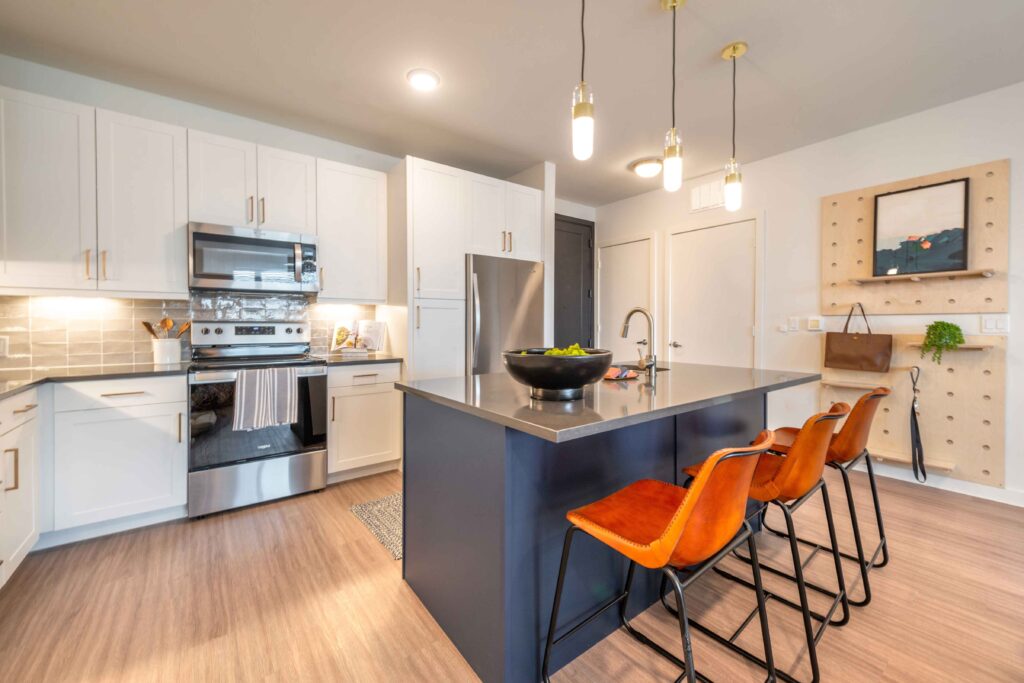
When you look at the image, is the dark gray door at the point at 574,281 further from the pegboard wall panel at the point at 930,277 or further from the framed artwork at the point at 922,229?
the framed artwork at the point at 922,229

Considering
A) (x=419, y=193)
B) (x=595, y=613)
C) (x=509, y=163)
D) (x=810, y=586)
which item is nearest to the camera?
(x=595, y=613)

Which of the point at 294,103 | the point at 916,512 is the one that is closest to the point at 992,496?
the point at 916,512

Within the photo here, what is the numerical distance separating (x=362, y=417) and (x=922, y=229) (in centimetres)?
408

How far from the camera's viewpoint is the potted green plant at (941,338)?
8.80 ft

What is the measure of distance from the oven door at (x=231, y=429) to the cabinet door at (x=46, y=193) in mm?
844

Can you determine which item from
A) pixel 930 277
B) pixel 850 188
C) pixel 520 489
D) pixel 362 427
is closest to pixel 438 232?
pixel 362 427

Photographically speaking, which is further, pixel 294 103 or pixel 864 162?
pixel 864 162

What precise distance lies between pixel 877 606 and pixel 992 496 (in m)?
1.91

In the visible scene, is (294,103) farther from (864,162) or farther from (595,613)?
(864,162)

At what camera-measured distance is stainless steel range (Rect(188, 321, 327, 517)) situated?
2.39 m

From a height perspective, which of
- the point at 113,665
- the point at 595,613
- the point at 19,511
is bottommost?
the point at 113,665

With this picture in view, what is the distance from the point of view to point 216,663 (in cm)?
140

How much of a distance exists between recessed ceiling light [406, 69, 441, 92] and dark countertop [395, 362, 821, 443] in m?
1.82

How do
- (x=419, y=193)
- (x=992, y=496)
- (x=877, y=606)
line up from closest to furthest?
(x=877, y=606), (x=992, y=496), (x=419, y=193)
